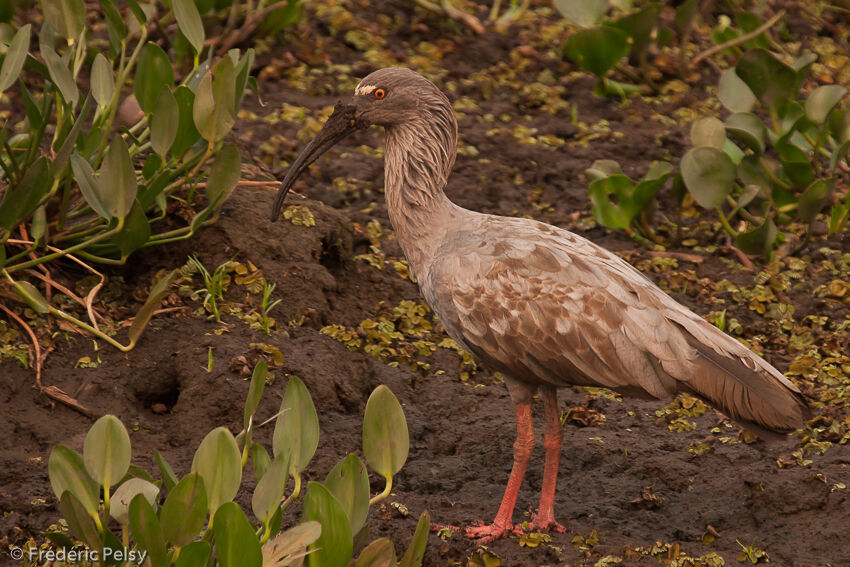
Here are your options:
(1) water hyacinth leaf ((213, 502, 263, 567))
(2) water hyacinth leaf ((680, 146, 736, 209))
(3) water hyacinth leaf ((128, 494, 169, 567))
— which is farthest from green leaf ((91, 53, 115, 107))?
(2) water hyacinth leaf ((680, 146, 736, 209))

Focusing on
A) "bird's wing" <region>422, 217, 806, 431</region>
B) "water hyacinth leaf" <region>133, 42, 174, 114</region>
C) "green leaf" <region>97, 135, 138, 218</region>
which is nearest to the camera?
"bird's wing" <region>422, 217, 806, 431</region>

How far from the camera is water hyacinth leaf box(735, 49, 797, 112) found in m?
7.01

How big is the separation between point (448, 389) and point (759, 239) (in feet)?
7.58

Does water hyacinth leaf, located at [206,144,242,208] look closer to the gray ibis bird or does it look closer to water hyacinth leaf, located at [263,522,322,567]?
the gray ibis bird

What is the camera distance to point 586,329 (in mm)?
4863

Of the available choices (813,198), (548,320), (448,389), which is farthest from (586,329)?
(813,198)

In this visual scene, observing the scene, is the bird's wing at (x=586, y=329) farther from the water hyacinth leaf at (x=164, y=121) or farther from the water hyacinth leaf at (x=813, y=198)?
the water hyacinth leaf at (x=813, y=198)

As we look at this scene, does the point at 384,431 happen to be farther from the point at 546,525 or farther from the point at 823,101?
the point at 823,101

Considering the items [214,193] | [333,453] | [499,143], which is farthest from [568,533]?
[499,143]

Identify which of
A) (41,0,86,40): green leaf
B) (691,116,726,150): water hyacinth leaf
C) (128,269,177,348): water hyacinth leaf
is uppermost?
(41,0,86,40): green leaf

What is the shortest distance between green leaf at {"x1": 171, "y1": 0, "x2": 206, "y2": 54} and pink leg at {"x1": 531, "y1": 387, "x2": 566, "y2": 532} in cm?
262

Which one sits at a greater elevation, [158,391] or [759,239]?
[759,239]

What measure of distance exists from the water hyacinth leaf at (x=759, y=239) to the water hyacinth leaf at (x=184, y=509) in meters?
4.32

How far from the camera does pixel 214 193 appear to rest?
570cm
